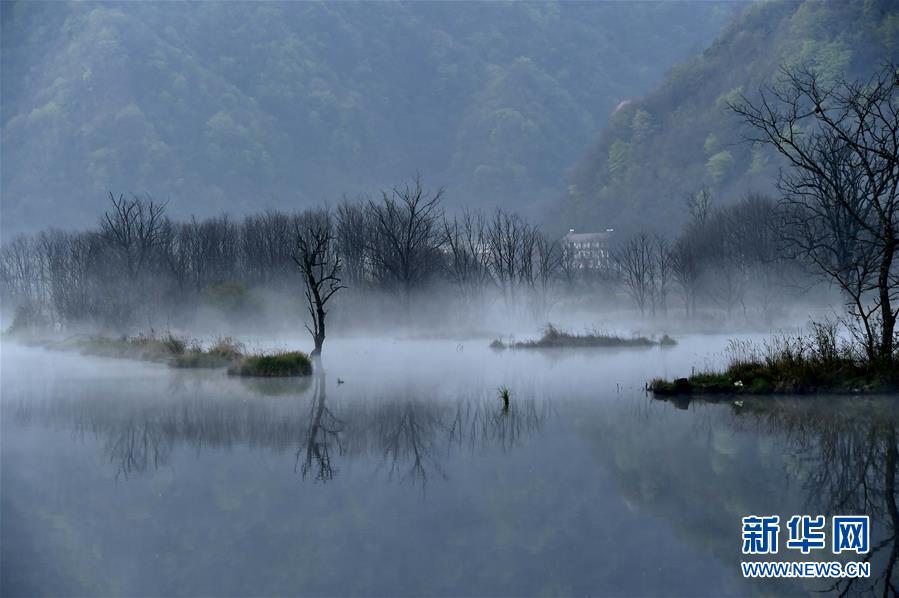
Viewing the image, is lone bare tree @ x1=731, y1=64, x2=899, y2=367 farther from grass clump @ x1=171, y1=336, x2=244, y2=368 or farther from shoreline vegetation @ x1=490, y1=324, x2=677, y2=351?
grass clump @ x1=171, y1=336, x2=244, y2=368

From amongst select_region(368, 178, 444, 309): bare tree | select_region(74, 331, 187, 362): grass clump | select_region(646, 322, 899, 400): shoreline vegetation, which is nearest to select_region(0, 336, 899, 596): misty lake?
select_region(646, 322, 899, 400): shoreline vegetation

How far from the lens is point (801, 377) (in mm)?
20719

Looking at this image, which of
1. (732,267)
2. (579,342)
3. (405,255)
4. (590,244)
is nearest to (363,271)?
(405,255)

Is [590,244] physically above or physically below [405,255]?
above

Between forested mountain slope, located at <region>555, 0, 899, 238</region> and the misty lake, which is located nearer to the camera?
the misty lake

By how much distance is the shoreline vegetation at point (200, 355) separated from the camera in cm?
3066

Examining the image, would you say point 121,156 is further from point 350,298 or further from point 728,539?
point 728,539

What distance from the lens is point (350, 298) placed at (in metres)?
61.6

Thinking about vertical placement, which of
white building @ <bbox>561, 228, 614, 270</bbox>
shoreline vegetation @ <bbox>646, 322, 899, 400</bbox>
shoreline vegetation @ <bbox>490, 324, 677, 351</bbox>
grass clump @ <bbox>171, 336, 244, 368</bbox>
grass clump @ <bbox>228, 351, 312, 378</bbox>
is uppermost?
white building @ <bbox>561, 228, 614, 270</bbox>

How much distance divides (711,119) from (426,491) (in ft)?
454

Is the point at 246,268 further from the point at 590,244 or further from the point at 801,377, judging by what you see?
the point at 590,244

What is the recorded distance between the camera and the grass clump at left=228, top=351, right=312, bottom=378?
100.0 feet

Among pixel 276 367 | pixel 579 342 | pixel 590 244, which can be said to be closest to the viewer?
pixel 276 367

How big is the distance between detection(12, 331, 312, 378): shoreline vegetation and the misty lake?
26.1ft
